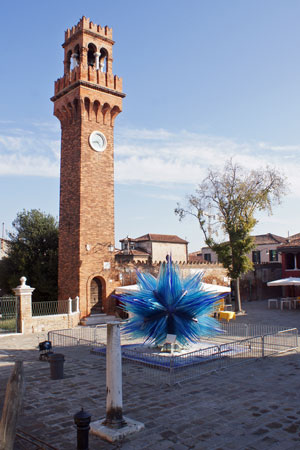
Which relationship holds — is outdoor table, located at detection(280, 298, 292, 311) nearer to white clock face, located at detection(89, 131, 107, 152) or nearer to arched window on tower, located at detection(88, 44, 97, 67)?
white clock face, located at detection(89, 131, 107, 152)

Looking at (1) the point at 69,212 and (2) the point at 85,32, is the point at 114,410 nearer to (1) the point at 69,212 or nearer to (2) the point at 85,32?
(1) the point at 69,212

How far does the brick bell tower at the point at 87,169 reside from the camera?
23453mm

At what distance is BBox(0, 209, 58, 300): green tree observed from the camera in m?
26.9

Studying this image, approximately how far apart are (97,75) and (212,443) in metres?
22.8

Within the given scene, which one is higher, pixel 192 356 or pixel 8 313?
pixel 8 313

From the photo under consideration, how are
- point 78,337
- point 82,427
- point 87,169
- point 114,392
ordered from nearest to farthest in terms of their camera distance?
point 82,427 → point 114,392 → point 78,337 → point 87,169

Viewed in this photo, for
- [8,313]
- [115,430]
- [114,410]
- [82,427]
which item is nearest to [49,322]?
[8,313]

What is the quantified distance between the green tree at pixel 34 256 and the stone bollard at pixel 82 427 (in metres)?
20.4

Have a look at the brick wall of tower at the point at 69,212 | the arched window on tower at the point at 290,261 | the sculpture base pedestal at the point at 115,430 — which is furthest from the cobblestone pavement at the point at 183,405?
the arched window on tower at the point at 290,261

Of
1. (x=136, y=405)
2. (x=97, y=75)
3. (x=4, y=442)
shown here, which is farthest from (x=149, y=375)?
(x=97, y=75)

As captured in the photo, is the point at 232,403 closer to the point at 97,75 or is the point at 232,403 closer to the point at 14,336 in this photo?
the point at 14,336

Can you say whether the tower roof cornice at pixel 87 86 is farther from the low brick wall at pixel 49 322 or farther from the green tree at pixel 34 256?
the low brick wall at pixel 49 322

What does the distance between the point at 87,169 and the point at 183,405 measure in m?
17.6

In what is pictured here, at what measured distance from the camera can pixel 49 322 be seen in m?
20.7
